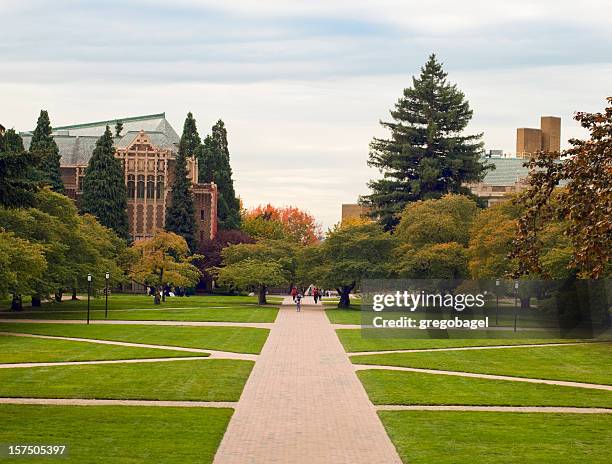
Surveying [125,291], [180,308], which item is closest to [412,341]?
[180,308]

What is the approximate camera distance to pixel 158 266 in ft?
287

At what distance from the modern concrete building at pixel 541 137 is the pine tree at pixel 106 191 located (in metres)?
58.0

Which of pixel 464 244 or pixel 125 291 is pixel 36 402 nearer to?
pixel 464 244

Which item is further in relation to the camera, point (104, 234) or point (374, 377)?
point (104, 234)

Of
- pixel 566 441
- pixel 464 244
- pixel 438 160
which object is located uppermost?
pixel 438 160

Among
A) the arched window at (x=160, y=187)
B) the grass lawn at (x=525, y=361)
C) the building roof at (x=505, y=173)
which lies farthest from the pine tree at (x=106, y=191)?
the grass lawn at (x=525, y=361)

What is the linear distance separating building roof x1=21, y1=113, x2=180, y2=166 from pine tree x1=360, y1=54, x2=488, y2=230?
141 feet

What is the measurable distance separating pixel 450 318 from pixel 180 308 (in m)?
30.3

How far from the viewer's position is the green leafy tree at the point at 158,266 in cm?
8725

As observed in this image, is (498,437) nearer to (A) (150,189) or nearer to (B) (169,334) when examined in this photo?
(B) (169,334)

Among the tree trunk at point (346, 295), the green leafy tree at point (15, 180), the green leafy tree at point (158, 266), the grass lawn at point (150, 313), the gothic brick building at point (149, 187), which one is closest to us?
the green leafy tree at point (15, 180)

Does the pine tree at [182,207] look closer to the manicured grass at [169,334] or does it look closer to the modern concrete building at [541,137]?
the modern concrete building at [541,137]

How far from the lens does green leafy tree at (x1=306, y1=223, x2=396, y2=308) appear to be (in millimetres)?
83625

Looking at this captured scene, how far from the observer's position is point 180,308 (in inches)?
3172
